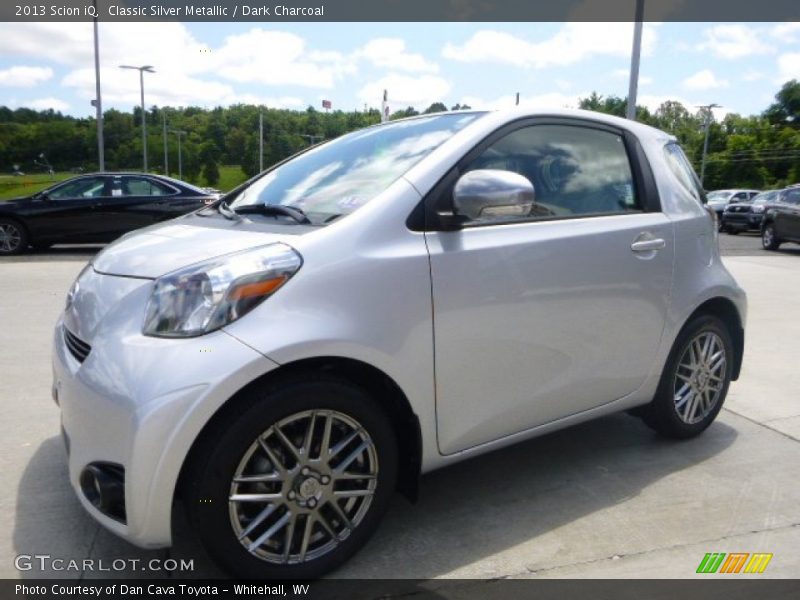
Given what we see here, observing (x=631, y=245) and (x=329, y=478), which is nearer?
(x=329, y=478)

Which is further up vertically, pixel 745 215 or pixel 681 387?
pixel 745 215

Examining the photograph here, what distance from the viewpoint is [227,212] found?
304 centimetres

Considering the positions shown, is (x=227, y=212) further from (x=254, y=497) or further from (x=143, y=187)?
(x=143, y=187)

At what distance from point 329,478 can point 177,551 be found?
28.3 inches

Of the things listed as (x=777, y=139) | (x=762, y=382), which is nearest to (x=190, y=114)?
(x=777, y=139)

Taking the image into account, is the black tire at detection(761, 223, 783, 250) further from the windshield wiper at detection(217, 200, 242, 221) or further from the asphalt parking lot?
the windshield wiper at detection(217, 200, 242, 221)

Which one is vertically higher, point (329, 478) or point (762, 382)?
point (329, 478)

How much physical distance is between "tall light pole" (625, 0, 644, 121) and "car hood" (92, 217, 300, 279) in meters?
11.7

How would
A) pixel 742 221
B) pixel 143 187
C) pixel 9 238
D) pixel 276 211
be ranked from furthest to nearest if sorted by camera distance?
1. pixel 742 221
2. pixel 143 187
3. pixel 9 238
4. pixel 276 211

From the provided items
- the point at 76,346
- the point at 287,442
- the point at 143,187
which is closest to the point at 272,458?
the point at 287,442

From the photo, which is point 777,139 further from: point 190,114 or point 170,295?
point 170,295

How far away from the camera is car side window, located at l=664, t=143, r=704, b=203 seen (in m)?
3.61

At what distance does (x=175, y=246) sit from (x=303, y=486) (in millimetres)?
986

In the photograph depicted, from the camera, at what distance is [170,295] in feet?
7.18
